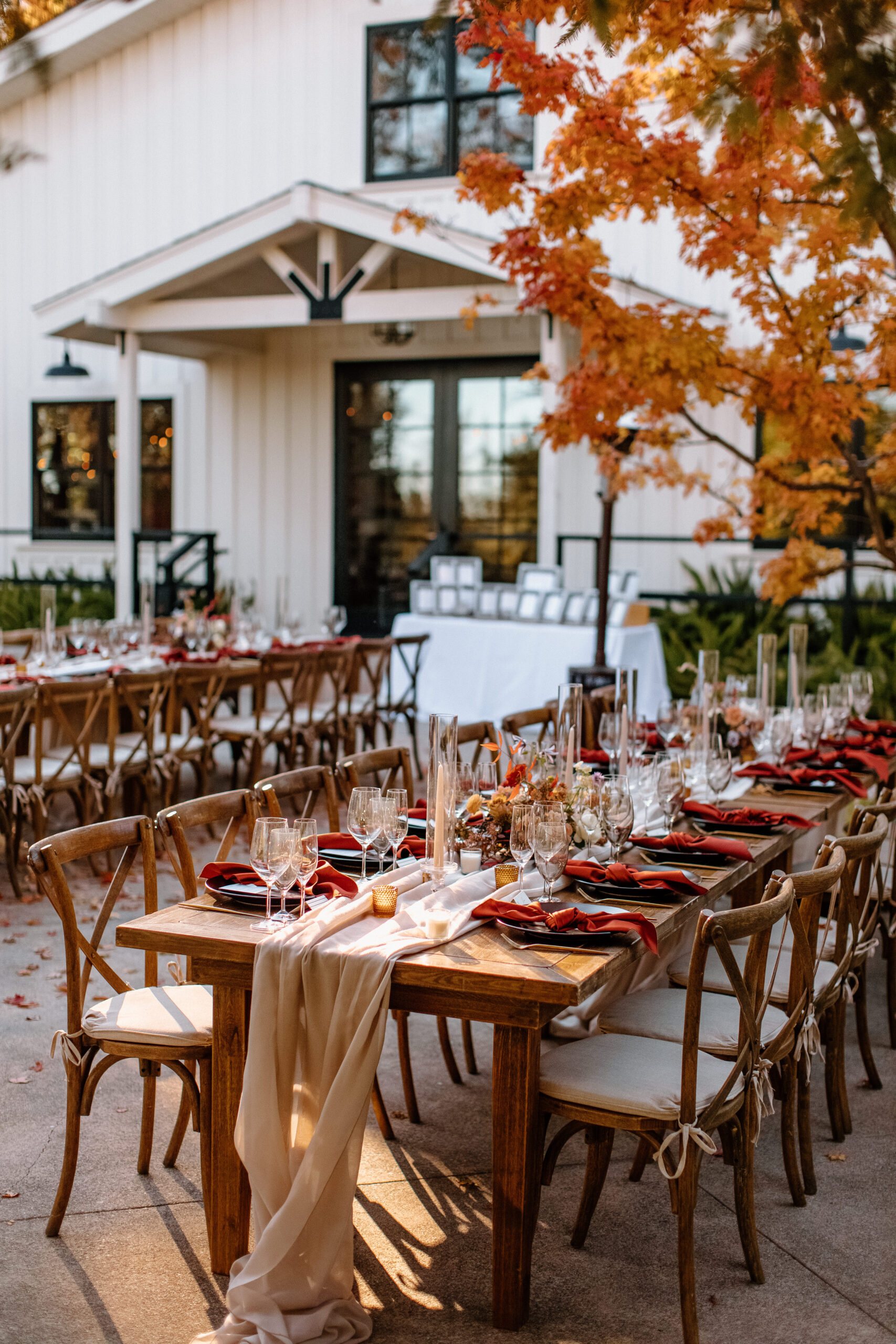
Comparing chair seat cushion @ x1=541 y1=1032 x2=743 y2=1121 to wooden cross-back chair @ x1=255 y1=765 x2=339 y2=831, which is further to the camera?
wooden cross-back chair @ x1=255 y1=765 x2=339 y2=831

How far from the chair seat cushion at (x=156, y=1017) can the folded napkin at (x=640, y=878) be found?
100 centimetres

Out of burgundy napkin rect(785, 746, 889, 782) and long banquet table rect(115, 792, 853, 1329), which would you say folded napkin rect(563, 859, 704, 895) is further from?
burgundy napkin rect(785, 746, 889, 782)

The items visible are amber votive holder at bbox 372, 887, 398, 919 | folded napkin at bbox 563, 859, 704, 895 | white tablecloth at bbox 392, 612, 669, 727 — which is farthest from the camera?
white tablecloth at bbox 392, 612, 669, 727

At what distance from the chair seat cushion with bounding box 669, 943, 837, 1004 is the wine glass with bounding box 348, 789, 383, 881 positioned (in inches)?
40.7

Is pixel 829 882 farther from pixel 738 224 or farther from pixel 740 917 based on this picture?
Answer: pixel 738 224

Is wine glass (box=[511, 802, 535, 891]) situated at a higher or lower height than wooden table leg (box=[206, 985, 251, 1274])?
higher

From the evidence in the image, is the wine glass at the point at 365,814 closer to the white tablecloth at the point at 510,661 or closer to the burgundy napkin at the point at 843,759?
the burgundy napkin at the point at 843,759

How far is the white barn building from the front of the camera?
40.2ft

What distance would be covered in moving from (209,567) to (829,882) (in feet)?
34.4

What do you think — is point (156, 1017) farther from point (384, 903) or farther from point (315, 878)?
point (384, 903)

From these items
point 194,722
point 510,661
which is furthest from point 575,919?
point 510,661

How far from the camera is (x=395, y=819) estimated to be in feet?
11.3

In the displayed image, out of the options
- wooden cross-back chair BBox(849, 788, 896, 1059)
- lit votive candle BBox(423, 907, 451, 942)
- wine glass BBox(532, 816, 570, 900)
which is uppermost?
wine glass BBox(532, 816, 570, 900)

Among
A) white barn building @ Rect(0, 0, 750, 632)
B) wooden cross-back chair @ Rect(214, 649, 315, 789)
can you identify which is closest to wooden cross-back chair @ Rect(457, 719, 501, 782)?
wooden cross-back chair @ Rect(214, 649, 315, 789)
